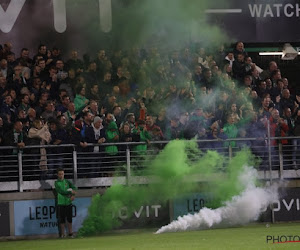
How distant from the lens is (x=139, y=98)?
2098 centimetres

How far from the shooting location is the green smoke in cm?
2020

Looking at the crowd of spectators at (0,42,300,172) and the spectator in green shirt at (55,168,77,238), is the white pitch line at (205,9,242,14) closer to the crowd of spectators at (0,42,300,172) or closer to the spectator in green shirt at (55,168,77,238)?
the crowd of spectators at (0,42,300,172)

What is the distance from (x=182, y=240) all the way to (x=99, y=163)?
4.45 m

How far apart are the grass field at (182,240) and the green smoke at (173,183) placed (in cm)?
54

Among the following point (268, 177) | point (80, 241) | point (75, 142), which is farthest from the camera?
point (268, 177)

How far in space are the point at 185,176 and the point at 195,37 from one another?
3805mm

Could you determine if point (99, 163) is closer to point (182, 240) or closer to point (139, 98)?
point (139, 98)

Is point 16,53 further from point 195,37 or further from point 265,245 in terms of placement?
point 265,245

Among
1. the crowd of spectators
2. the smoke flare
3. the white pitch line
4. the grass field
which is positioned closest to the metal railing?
the crowd of spectators

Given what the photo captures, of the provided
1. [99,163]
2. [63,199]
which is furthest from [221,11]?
[63,199]

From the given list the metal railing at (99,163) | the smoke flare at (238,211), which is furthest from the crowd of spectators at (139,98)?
the smoke flare at (238,211)

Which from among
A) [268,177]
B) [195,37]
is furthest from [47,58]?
[268,177]

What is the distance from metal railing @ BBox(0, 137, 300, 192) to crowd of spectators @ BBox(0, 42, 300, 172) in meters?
0.17

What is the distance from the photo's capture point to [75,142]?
2000 cm
